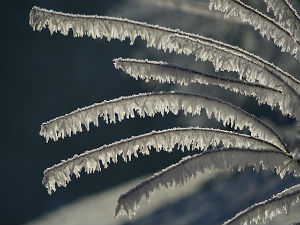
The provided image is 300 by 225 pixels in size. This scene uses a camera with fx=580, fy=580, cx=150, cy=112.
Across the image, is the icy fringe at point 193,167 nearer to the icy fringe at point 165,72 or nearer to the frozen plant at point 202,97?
the frozen plant at point 202,97

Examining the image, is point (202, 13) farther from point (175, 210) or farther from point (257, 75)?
point (257, 75)

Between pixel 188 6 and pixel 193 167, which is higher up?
pixel 188 6

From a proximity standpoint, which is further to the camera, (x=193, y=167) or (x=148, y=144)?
(x=148, y=144)

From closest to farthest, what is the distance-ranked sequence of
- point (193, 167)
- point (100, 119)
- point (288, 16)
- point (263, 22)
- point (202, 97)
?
point (193, 167) < point (202, 97) < point (288, 16) < point (263, 22) < point (100, 119)

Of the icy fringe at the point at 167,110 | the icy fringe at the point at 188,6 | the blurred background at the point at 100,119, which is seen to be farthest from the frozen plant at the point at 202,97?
the icy fringe at the point at 188,6

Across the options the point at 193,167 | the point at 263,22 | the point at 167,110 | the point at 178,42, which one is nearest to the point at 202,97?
the point at 167,110

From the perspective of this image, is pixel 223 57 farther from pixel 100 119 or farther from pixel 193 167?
pixel 100 119

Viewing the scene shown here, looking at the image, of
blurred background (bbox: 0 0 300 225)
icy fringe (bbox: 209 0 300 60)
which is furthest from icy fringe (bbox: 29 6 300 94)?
blurred background (bbox: 0 0 300 225)
